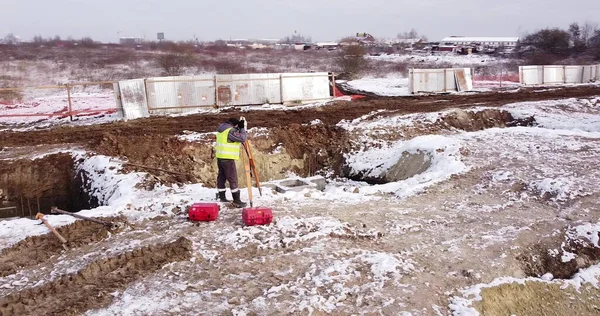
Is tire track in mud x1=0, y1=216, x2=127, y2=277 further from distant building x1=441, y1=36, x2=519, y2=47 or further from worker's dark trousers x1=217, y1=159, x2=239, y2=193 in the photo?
distant building x1=441, y1=36, x2=519, y2=47

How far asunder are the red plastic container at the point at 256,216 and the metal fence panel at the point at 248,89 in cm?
1543

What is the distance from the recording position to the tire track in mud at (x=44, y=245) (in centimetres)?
684

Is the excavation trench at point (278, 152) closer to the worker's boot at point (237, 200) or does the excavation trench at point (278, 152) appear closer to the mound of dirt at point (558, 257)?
the worker's boot at point (237, 200)

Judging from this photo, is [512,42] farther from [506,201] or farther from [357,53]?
[506,201]

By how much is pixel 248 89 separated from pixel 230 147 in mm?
14589

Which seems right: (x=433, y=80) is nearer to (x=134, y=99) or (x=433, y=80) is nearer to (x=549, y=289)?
(x=134, y=99)

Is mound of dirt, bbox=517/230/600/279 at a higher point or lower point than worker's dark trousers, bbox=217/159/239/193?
lower

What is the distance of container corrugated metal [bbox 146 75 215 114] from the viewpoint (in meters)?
21.1

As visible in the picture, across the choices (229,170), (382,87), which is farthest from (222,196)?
(382,87)

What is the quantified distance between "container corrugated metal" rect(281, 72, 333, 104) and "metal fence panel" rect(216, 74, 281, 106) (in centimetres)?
41

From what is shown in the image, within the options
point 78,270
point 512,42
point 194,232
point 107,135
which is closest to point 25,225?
point 78,270

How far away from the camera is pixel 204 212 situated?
829cm

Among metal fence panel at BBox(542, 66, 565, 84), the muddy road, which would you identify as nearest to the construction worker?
the muddy road

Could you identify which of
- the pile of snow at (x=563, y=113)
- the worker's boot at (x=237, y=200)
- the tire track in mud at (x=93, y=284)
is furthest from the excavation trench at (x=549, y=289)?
the pile of snow at (x=563, y=113)
